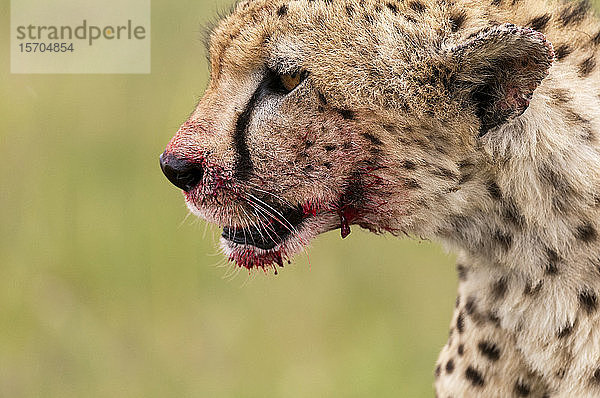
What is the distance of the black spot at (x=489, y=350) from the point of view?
2.05 meters

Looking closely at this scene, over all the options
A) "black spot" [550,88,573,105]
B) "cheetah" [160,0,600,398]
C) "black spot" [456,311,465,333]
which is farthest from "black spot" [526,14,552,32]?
"black spot" [456,311,465,333]

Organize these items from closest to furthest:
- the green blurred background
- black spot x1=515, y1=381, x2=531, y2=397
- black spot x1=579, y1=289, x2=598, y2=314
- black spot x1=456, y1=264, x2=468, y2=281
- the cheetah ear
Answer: the cheetah ear → black spot x1=579, y1=289, x2=598, y2=314 → black spot x1=515, y1=381, x2=531, y2=397 → black spot x1=456, y1=264, x2=468, y2=281 → the green blurred background

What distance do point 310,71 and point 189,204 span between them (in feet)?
1.09

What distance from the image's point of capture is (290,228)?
1.91 metres

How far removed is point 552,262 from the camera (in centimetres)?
188

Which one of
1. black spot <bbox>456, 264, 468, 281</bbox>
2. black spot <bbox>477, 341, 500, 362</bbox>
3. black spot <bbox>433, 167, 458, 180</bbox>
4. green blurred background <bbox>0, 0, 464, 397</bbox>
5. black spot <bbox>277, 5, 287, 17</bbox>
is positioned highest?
black spot <bbox>277, 5, 287, 17</bbox>

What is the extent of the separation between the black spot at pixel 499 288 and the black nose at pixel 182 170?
61cm

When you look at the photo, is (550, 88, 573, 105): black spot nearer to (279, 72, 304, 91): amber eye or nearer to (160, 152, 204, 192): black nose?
(279, 72, 304, 91): amber eye

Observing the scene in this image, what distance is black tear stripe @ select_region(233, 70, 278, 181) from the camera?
5.98 feet

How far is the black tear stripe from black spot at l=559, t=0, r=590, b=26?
570 mm

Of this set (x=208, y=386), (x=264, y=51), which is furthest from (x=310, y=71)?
(x=208, y=386)

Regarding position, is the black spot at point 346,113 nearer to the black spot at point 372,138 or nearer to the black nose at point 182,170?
the black spot at point 372,138

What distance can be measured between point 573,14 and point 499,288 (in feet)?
1.77

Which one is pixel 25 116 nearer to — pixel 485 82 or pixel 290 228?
pixel 290 228
